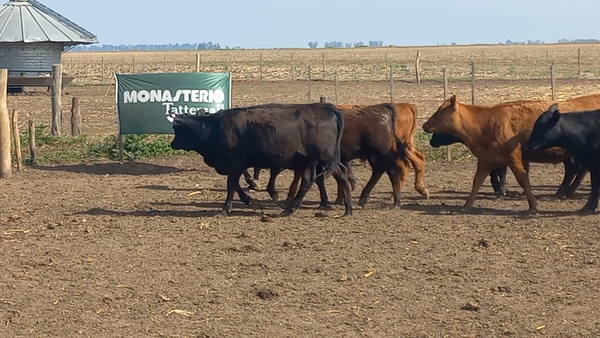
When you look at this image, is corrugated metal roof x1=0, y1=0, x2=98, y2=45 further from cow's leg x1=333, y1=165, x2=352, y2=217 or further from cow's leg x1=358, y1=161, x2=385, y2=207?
cow's leg x1=333, y1=165, x2=352, y2=217

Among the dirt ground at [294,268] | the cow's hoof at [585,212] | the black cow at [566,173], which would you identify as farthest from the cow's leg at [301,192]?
the cow's hoof at [585,212]

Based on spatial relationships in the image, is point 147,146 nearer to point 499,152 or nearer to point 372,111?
point 372,111

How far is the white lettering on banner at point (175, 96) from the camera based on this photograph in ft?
56.2

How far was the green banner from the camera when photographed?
1716 centimetres

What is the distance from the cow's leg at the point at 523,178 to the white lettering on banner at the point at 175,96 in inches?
264

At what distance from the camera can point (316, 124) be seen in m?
11.9

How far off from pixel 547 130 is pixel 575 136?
370mm

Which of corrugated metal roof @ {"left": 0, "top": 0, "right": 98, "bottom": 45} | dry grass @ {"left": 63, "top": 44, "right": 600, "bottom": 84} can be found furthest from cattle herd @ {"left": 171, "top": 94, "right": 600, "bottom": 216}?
corrugated metal roof @ {"left": 0, "top": 0, "right": 98, "bottom": 45}

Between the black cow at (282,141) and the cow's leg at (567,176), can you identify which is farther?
the cow's leg at (567,176)

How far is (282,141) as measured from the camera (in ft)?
38.8

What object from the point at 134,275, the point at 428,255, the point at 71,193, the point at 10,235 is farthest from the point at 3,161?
the point at 428,255

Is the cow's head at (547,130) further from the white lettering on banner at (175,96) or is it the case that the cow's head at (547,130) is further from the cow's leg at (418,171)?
the white lettering on banner at (175,96)

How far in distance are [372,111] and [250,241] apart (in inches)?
131

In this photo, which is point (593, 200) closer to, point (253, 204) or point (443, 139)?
point (443, 139)
